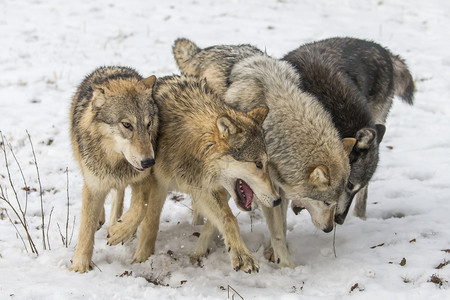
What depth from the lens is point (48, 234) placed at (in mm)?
5898

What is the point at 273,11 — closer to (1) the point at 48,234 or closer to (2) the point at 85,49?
(2) the point at 85,49

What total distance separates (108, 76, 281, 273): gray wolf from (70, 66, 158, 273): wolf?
20 cm

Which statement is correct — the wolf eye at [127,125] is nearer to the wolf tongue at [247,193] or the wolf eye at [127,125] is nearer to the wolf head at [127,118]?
the wolf head at [127,118]

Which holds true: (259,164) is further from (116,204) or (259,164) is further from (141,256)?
(116,204)

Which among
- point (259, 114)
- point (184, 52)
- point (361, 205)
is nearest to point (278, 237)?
point (259, 114)

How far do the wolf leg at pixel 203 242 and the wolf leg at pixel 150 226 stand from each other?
47 centimetres

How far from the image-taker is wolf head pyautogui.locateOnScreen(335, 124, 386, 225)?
Answer: 228 inches

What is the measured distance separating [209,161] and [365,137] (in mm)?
1798

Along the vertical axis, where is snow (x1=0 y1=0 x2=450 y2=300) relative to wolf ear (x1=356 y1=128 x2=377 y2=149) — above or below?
below

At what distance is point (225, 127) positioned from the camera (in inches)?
189

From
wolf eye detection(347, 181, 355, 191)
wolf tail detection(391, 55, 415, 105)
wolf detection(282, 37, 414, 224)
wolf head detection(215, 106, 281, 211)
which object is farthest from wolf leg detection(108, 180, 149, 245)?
wolf tail detection(391, 55, 415, 105)

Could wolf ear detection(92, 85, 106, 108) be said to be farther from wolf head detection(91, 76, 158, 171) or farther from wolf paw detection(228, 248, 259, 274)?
wolf paw detection(228, 248, 259, 274)

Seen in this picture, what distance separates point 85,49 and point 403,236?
8044 mm

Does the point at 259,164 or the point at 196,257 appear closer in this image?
the point at 259,164
